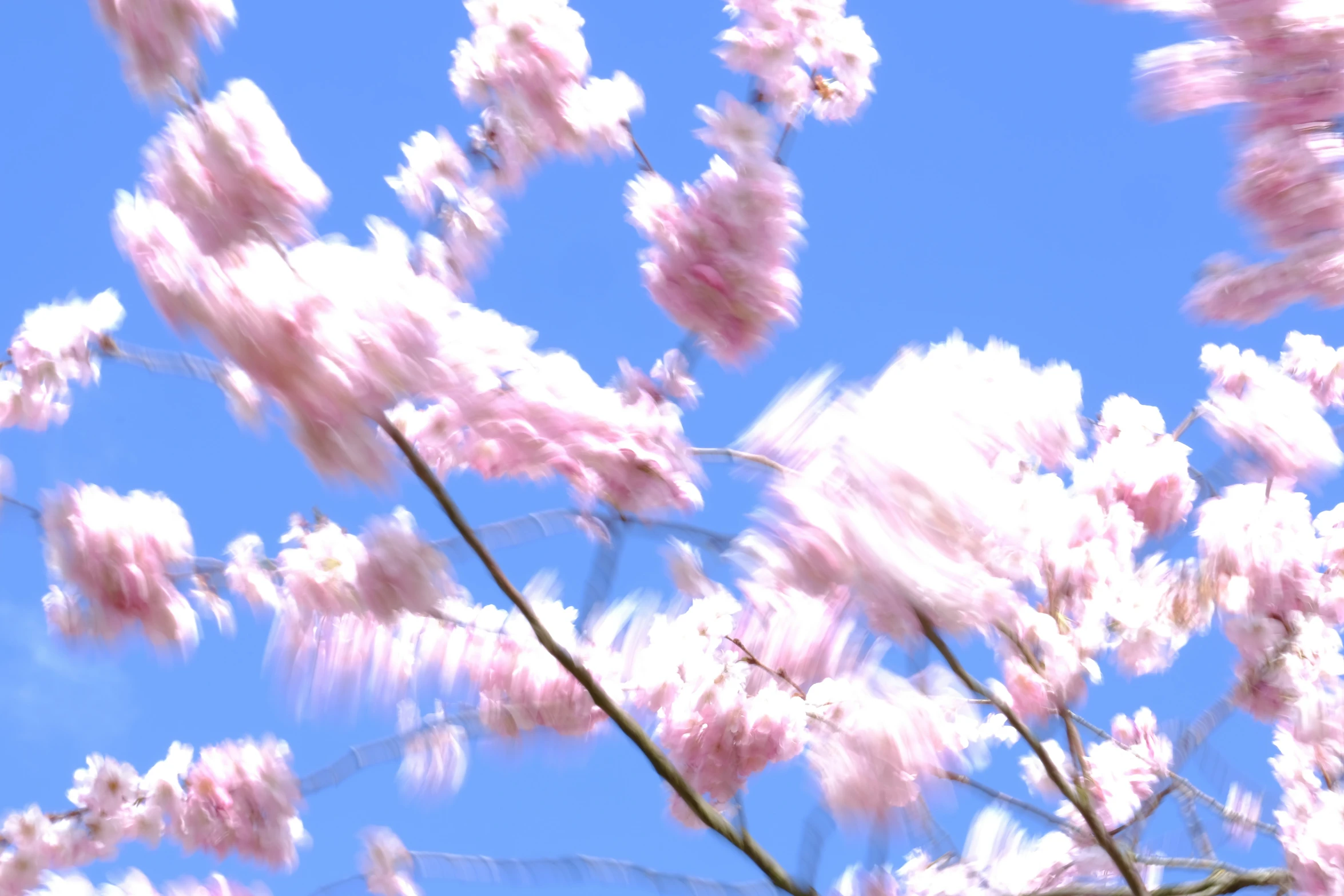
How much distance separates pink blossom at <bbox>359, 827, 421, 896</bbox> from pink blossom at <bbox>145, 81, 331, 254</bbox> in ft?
5.90

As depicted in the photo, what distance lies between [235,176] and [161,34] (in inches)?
7.2

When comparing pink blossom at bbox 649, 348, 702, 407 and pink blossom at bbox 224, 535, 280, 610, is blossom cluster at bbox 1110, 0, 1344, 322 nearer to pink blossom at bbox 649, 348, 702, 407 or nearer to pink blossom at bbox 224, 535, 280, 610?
pink blossom at bbox 649, 348, 702, 407

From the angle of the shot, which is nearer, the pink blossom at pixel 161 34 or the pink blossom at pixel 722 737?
the pink blossom at pixel 161 34

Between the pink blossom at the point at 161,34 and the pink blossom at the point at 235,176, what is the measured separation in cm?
5

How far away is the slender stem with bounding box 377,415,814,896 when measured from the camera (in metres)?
1.39

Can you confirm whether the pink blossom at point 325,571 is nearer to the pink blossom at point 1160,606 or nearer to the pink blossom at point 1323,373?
the pink blossom at point 1160,606

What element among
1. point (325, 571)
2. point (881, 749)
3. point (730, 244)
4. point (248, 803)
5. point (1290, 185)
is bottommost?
point (881, 749)

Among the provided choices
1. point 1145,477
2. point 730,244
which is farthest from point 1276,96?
point 1145,477

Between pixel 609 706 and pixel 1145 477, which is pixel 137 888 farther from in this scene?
pixel 1145 477

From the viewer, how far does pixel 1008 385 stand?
1500 mm

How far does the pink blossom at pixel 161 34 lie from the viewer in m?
1.26

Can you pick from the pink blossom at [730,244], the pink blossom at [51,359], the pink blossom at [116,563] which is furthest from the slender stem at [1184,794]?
the pink blossom at [51,359]

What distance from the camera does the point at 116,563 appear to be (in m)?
2.18

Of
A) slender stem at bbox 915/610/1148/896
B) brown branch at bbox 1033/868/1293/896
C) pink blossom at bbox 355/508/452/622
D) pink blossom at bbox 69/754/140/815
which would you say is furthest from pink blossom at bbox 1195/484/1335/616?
pink blossom at bbox 69/754/140/815
